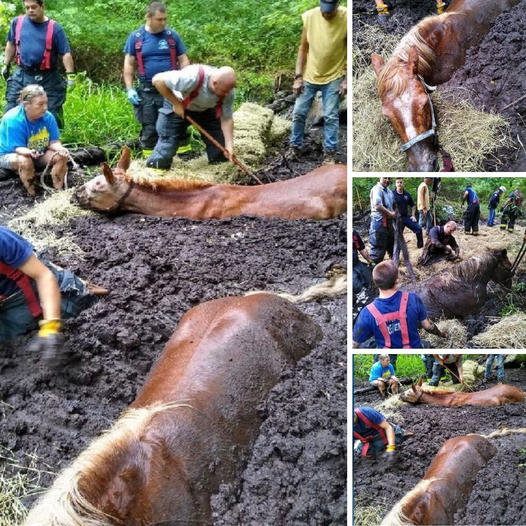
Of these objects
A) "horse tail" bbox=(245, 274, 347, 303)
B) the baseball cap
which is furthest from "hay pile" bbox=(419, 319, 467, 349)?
the baseball cap

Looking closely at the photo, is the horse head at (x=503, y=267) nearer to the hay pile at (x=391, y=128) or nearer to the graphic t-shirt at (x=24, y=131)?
the hay pile at (x=391, y=128)

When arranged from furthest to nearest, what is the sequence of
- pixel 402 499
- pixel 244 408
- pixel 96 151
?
1. pixel 96 151
2. pixel 244 408
3. pixel 402 499

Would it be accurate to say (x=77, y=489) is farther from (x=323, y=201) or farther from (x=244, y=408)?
(x=323, y=201)

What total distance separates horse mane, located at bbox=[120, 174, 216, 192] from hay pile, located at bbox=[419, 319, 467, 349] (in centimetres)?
311

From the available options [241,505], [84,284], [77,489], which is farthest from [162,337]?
[77,489]

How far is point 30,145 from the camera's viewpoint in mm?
5590

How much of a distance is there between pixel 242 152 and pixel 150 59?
1.11m

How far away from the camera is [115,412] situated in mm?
3150

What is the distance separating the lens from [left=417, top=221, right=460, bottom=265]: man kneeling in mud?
2.54 m

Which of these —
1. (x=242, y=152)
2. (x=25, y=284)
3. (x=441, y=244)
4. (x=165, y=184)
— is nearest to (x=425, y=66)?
(x=441, y=244)

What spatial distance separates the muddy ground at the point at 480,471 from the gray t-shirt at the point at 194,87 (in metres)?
3.65

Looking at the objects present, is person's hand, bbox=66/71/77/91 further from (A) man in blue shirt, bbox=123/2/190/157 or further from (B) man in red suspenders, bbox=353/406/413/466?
(B) man in red suspenders, bbox=353/406/413/466

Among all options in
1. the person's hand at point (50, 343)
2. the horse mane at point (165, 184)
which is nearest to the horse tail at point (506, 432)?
the person's hand at point (50, 343)

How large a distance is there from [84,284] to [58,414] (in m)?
1.00
